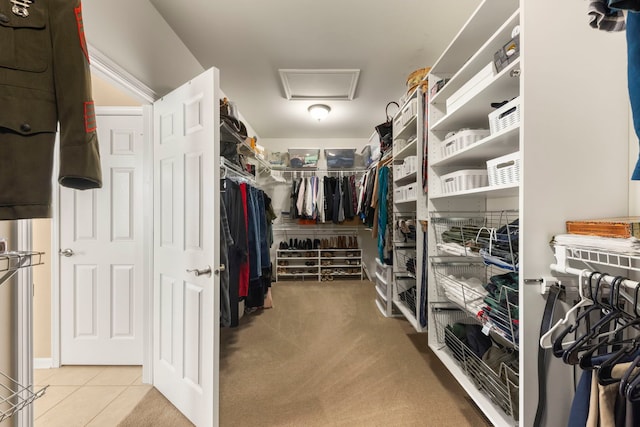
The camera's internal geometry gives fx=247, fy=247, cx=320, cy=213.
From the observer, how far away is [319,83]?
2.45 meters

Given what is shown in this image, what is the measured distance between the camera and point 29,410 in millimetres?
1043

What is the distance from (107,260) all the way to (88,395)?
2.89 feet

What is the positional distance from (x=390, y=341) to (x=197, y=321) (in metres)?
1.63

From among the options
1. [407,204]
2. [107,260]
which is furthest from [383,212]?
[107,260]

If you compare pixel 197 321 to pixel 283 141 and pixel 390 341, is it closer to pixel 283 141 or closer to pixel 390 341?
pixel 390 341

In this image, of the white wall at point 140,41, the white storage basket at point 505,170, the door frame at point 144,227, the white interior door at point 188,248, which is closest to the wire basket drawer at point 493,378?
the white storage basket at point 505,170

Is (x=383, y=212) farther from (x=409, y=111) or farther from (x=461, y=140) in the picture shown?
(x=461, y=140)

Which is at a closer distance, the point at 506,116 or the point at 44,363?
the point at 506,116

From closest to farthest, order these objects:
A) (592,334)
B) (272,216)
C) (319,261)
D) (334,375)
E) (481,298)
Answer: (592,334)
(481,298)
(334,375)
(272,216)
(319,261)

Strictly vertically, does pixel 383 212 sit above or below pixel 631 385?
above

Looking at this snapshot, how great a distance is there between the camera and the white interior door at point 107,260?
1878mm

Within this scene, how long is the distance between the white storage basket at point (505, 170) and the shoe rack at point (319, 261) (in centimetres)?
310

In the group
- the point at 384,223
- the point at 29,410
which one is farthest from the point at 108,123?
the point at 384,223

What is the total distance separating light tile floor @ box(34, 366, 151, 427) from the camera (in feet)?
4.66
